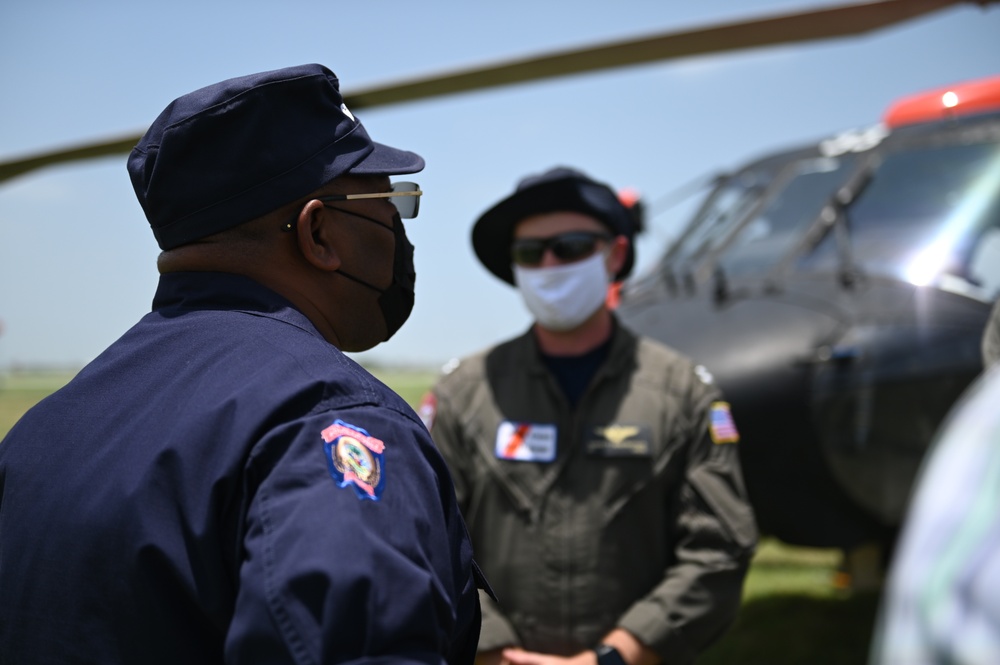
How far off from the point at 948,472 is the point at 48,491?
113 cm

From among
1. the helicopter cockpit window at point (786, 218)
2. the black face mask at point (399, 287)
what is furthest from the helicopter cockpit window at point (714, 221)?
the black face mask at point (399, 287)

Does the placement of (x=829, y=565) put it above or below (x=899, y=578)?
below

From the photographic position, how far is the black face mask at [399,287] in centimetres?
173

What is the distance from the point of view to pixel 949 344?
402 centimetres

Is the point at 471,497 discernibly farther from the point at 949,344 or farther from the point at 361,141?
the point at 949,344

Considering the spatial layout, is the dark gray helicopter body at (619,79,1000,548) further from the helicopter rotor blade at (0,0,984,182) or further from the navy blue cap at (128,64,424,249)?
the navy blue cap at (128,64,424,249)

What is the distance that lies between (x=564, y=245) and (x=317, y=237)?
77.4 inches

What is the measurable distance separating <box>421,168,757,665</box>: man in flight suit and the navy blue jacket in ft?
5.13

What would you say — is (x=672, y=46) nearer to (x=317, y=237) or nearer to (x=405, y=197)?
(x=405, y=197)

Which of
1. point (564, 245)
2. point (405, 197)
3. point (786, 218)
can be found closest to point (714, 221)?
point (786, 218)

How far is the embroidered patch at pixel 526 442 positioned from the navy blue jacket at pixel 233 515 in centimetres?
165

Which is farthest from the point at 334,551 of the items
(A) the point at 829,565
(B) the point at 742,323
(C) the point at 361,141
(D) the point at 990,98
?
(A) the point at 829,565

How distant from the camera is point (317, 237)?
155cm

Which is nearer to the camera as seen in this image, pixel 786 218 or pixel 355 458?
pixel 355 458
